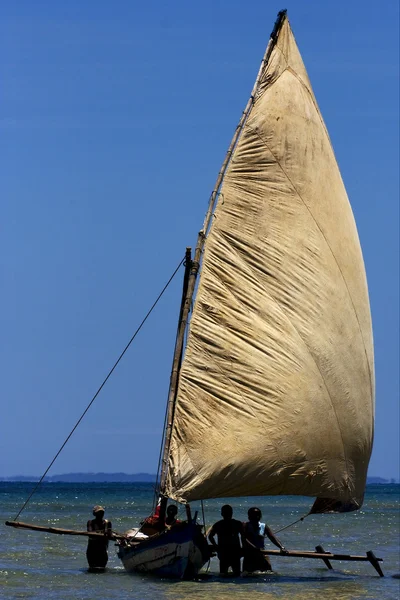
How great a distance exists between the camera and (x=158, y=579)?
61.4ft

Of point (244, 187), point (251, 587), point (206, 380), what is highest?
point (244, 187)

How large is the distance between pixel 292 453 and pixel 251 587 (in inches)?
82.1

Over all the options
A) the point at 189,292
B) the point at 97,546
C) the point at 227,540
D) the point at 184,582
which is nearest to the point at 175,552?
the point at 184,582

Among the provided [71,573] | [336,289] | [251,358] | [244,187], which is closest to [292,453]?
[251,358]

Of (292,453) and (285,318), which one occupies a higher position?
(285,318)

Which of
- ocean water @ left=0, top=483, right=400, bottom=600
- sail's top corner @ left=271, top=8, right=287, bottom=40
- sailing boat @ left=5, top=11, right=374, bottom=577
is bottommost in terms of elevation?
ocean water @ left=0, top=483, right=400, bottom=600

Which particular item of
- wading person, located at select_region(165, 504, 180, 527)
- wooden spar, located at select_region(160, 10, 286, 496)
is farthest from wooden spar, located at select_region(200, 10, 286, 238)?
wading person, located at select_region(165, 504, 180, 527)

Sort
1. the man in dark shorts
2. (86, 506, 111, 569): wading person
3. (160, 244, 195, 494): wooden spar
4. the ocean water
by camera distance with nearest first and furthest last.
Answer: the ocean water, the man in dark shorts, (160, 244, 195, 494): wooden spar, (86, 506, 111, 569): wading person

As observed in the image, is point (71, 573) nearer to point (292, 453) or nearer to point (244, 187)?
point (292, 453)

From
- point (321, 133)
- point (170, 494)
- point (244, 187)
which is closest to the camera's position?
point (170, 494)

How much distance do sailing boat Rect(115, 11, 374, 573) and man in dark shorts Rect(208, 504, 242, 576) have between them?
1.66 ft

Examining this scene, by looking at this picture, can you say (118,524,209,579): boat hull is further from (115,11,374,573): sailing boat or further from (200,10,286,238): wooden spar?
(200,10,286,238): wooden spar

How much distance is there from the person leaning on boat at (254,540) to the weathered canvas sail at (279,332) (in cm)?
65

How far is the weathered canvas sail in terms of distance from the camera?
1819cm
